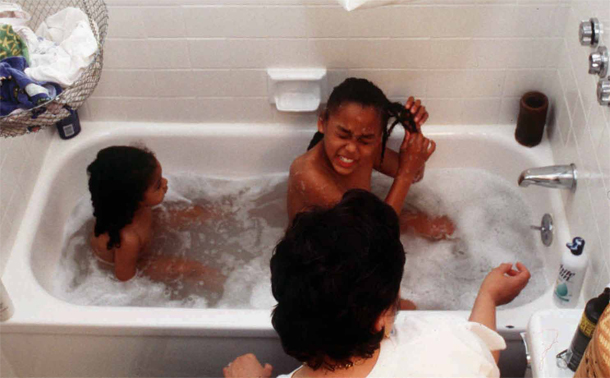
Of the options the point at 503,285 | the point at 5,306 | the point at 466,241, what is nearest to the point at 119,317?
the point at 5,306

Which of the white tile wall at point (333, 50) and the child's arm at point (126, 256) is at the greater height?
the white tile wall at point (333, 50)

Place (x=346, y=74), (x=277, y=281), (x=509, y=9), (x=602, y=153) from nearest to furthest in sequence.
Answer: (x=277, y=281)
(x=602, y=153)
(x=509, y=9)
(x=346, y=74)

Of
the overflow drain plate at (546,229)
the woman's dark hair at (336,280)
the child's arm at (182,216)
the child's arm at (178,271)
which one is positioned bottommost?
the child's arm at (178,271)

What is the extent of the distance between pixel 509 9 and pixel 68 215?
60.3 inches

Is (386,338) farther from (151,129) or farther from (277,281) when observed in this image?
(151,129)

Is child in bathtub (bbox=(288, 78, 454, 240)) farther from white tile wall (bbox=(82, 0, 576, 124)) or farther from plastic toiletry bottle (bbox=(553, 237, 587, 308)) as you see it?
plastic toiletry bottle (bbox=(553, 237, 587, 308))

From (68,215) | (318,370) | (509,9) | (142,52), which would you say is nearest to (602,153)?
(509,9)

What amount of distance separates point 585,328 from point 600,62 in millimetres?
687

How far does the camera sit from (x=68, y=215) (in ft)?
7.49

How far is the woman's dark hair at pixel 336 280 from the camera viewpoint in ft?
3.80

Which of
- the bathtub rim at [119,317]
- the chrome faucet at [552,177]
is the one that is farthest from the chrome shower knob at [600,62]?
the bathtub rim at [119,317]

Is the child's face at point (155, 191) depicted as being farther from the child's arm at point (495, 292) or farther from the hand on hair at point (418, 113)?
the child's arm at point (495, 292)

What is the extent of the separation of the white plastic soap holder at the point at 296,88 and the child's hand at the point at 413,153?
327mm

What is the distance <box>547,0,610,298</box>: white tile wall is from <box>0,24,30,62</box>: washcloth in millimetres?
1312
